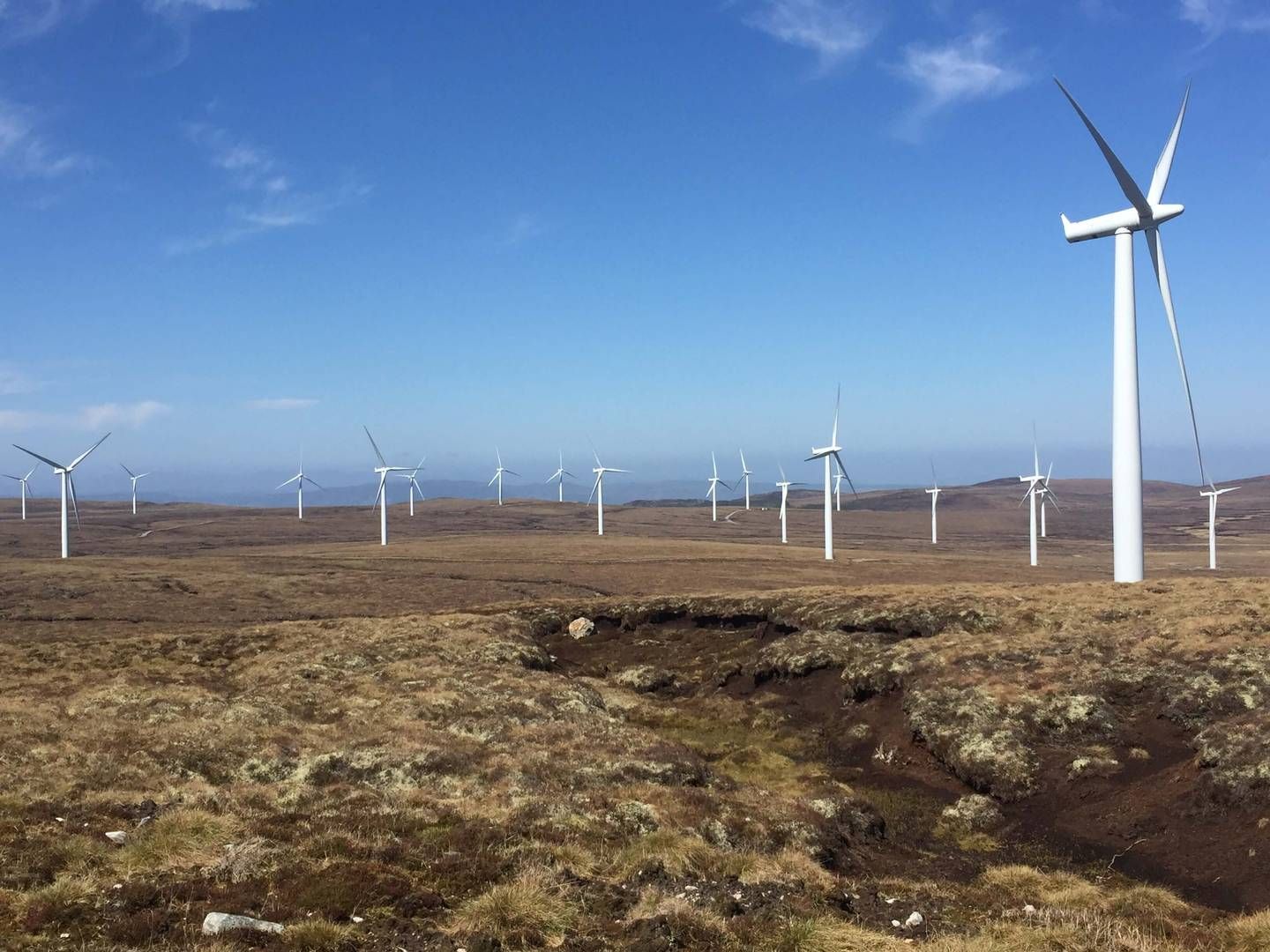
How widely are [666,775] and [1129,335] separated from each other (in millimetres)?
33116

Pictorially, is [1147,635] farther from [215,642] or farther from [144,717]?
[215,642]

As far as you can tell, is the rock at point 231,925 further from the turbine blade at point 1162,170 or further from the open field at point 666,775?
the turbine blade at point 1162,170

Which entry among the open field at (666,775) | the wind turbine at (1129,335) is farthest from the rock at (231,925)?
the wind turbine at (1129,335)

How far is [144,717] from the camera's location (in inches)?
969

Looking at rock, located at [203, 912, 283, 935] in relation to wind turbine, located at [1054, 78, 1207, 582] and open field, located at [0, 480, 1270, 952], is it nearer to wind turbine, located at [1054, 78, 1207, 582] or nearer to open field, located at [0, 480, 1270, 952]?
open field, located at [0, 480, 1270, 952]

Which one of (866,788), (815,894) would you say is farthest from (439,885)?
(866,788)

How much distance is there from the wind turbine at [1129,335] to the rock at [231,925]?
1545 inches

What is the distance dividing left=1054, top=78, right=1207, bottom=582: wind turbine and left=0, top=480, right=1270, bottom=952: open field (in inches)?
130

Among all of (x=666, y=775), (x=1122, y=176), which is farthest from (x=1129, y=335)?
(x=666, y=775)

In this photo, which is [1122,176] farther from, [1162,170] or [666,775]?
[666,775]

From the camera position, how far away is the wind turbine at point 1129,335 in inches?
1591

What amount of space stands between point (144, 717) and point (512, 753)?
35.9 ft

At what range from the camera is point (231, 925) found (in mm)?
10453

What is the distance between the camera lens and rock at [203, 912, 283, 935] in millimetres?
10383
